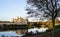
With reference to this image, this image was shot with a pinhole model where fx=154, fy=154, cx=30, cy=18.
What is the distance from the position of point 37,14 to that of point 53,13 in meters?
1.88

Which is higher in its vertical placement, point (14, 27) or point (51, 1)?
point (51, 1)

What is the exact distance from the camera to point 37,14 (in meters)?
17.7

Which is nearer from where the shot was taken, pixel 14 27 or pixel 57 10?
pixel 57 10

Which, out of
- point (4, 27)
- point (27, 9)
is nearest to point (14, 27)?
point (4, 27)

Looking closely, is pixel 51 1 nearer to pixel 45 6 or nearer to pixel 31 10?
pixel 45 6

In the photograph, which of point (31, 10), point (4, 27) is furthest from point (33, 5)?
point (4, 27)

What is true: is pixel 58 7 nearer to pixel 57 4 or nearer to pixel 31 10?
pixel 57 4

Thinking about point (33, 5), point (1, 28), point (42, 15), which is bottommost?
point (1, 28)

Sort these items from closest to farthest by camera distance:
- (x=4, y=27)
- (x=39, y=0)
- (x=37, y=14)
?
(x=39, y=0) < (x=37, y=14) < (x=4, y=27)

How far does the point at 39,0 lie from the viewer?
653 inches

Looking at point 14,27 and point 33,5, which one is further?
point 14,27

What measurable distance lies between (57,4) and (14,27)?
103 ft

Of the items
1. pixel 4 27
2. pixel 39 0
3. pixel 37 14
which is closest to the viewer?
pixel 39 0

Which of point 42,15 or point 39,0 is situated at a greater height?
point 39,0
